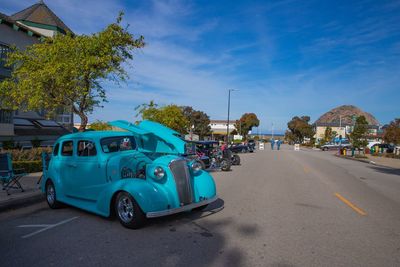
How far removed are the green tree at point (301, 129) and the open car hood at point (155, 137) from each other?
89017 millimetres

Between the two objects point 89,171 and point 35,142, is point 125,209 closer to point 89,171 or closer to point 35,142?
point 89,171

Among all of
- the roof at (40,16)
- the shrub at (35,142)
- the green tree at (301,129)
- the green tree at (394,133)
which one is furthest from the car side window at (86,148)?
the green tree at (301,129)

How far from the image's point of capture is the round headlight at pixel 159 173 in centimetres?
598

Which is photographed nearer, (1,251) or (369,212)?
(1,251)

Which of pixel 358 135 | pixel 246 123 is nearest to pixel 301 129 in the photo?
pixel 246 123

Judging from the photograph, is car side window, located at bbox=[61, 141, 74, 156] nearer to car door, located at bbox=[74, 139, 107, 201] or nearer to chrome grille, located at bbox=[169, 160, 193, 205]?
car door, located at bbox=[74, 139, 107, 201]

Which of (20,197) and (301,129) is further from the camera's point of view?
(301,129)

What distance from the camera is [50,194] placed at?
7719 millimetres

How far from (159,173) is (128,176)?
0.78 metres

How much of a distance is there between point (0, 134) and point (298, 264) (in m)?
22.0

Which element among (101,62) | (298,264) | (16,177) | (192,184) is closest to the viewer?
(298,264)

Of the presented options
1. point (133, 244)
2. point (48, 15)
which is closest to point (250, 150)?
point (48, 15)

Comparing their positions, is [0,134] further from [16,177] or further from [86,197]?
[86,197]

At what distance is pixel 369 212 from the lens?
7.60 meters
